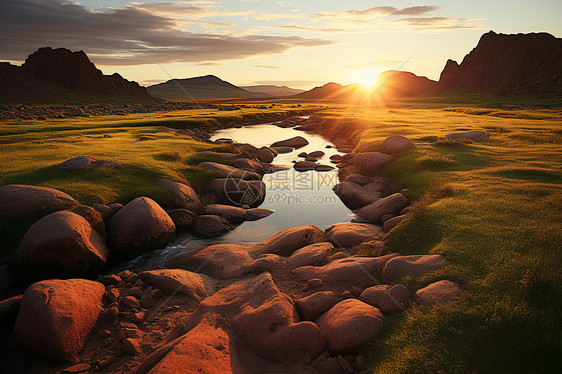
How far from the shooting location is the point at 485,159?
1906cm

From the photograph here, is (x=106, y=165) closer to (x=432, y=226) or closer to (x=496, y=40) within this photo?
(x=432, y=226)

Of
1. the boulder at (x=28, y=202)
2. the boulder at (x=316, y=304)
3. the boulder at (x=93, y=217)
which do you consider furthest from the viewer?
the boulder at (x=93, y=217)

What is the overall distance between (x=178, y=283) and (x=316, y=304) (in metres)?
4.67

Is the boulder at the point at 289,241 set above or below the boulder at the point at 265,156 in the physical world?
below

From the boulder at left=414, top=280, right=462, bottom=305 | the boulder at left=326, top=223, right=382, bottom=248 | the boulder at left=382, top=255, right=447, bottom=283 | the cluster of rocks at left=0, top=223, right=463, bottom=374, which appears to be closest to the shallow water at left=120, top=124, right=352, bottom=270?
the cluster of rocks at left=0, top=223, right=463, bottom=374

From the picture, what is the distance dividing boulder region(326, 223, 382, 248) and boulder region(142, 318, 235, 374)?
6915 millimetres

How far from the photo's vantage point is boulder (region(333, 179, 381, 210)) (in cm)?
1849

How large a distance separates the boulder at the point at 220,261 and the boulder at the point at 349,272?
2288 millimetres

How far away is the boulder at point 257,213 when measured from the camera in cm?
1762

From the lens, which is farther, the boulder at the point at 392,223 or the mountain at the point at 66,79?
the mountain at the point at 66,79

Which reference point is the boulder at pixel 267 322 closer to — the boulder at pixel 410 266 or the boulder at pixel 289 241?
the boulder at pixel 410 266

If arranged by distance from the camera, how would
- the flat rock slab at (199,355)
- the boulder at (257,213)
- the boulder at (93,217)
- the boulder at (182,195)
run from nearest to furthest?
the flat rock slab at (199,355)
the boulder at (93,217)
the boulder at (182,195)
the boulder at (257,213)

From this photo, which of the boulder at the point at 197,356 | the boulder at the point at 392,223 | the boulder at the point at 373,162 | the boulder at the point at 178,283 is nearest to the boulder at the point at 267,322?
the boulder at the point at 197,356

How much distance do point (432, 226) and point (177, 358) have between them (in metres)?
9.03
